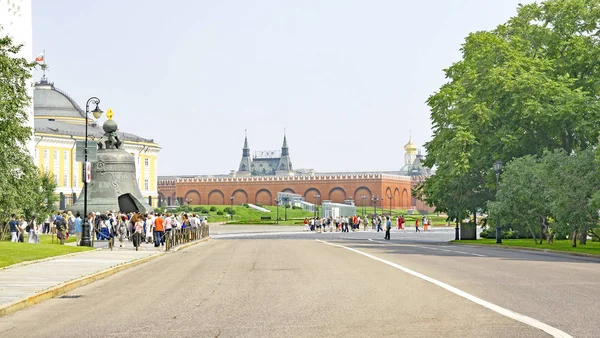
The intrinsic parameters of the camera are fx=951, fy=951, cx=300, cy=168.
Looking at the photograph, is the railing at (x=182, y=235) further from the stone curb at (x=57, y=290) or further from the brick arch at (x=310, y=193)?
the brick arch at (x=310, y=193)

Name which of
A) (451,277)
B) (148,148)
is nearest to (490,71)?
(451,277)

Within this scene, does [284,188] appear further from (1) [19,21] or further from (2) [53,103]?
(1) [19,21]

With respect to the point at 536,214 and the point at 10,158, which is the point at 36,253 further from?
the point at 536,214

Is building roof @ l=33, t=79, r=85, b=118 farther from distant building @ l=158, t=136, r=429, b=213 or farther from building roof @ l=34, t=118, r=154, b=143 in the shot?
distant building @ l=158, t=136, r=429, b=213

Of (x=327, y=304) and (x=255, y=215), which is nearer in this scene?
(x=327, y=304)

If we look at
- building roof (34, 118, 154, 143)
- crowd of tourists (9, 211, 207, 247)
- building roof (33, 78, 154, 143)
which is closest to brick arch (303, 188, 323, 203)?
building roof (33, 78, 154, 143)

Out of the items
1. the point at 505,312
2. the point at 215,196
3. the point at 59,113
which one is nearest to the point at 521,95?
the point at 505,312

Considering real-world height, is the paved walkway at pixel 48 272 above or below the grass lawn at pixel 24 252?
below

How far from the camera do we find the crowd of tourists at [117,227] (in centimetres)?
4128

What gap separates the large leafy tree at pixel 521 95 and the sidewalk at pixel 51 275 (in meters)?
24.5

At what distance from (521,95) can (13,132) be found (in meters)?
29.6

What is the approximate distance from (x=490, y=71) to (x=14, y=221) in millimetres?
25800

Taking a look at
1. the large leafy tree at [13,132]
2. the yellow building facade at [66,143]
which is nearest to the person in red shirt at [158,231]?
the large leafy tree at [13,132]

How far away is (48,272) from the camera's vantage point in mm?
23203
